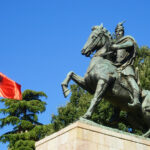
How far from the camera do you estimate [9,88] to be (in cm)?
1841

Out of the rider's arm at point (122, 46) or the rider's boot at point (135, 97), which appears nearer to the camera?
the rider's boot at point (135, 97)

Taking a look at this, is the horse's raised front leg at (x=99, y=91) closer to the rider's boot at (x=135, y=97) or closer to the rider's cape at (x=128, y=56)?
the rider's boot at (x=135, y=97)

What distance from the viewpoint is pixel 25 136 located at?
28.3 metres

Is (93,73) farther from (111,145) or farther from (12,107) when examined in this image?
(12,107)

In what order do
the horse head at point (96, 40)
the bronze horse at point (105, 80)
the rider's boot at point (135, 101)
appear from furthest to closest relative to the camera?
the horse head at point (96, 40)
the rider's boot at point (135, 101)
the bronze horse at point (105, 80)

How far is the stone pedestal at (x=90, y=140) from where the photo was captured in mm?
7691

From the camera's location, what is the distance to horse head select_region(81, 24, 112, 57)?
9656mm

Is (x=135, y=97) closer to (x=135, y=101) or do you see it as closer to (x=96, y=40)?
(x=135, y=101)

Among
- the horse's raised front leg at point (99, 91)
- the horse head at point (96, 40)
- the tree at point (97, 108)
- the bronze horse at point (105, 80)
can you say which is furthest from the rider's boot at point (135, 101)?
the tree at point (97, 108)

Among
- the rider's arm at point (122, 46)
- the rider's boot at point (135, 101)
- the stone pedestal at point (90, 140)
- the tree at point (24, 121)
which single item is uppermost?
the tree at point (24, 121)

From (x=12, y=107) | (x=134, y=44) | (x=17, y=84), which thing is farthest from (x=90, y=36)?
(x=12, y=107)

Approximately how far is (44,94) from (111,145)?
82.6 feet

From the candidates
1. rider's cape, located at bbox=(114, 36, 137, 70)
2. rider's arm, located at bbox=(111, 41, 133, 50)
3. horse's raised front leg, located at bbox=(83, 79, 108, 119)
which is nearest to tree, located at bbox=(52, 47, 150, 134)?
rider's cape, located at bbox=(114, 36, 137, 70)

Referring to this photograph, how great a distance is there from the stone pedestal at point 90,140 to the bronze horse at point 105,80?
3.36 ft
